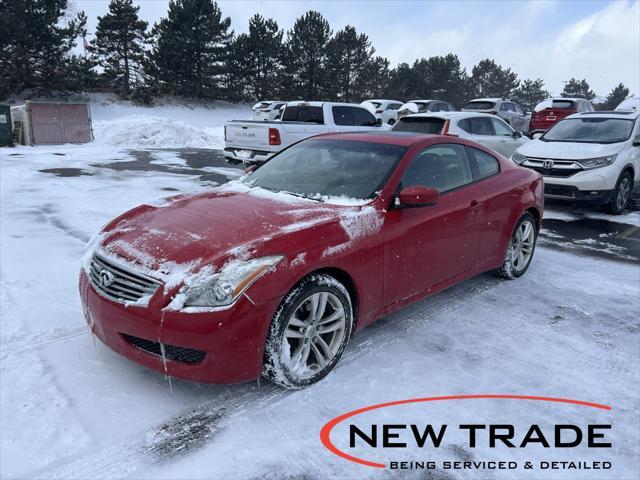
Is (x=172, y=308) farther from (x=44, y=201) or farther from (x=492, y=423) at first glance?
(x=44, y=201)

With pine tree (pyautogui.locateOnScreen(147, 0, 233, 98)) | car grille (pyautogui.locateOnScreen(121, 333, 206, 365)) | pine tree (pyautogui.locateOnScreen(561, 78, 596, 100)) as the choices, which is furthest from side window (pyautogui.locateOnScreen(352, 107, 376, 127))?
pine tree (pyautogui.locateOnScreen(561, 78, 596, 100))

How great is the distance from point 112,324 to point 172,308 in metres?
0.48

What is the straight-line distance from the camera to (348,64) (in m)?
43.4

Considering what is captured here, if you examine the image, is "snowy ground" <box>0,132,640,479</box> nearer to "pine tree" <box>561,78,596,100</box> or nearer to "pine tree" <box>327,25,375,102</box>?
"pine tree" <box>327,25,375,102</box>

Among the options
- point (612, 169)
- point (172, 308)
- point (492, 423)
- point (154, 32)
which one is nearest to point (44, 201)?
point (172, 308)

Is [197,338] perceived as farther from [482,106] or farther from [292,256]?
[482,106]

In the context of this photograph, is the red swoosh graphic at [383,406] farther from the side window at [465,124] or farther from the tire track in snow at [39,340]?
the side window at [465,124]

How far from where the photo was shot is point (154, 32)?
123ft

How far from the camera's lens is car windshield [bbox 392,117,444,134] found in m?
9.98

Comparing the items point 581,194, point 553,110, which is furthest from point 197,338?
point 553,110

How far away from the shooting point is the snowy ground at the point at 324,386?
251cm

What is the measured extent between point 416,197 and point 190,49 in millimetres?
37633

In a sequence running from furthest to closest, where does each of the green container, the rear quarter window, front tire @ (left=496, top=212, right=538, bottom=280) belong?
the green container
the rear quarter window
front tire @ (left=496, top=212, right=538, bottom=280)

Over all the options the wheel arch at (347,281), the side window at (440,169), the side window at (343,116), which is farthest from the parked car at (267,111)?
the wheel arch at (347,281)
